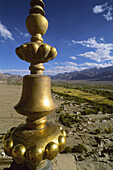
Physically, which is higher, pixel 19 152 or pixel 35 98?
pixel 35 98

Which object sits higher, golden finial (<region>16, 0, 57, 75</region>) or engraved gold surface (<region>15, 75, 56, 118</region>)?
golden finial (<region>16, 0, 57, 75</region>)

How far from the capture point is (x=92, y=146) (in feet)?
13.3

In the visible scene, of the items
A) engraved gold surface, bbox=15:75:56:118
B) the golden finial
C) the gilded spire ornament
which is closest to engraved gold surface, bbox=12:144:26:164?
the gilded spire ornament

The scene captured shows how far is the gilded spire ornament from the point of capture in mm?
679

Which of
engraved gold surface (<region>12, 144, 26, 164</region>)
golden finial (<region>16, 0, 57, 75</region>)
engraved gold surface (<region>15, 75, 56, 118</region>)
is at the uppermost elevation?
golden finial (<region>16, 0, 57, 75</region>)

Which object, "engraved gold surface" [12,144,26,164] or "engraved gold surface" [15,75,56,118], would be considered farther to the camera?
"engraved gold surface" [15,75,56,118]

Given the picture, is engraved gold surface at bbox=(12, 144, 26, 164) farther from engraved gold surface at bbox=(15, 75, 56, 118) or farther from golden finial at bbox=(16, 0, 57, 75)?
golden finial at bbox=(16, 0, 57, 75)

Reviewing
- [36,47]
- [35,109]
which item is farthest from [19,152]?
[36,47]

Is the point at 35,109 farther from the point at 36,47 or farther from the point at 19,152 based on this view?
the point at 36,47

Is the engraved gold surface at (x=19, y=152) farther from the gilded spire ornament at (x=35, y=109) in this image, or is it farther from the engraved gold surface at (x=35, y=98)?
the engraved gold surface at (x=35, y=98)

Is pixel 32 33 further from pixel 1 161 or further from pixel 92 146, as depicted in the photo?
pixel 92 146

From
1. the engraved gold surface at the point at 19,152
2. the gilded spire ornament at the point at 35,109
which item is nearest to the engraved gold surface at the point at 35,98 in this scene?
the gilded spire ornament at the point at 35,109

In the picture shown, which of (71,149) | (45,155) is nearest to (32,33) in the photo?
(45,155)

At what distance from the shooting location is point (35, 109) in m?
0.74
